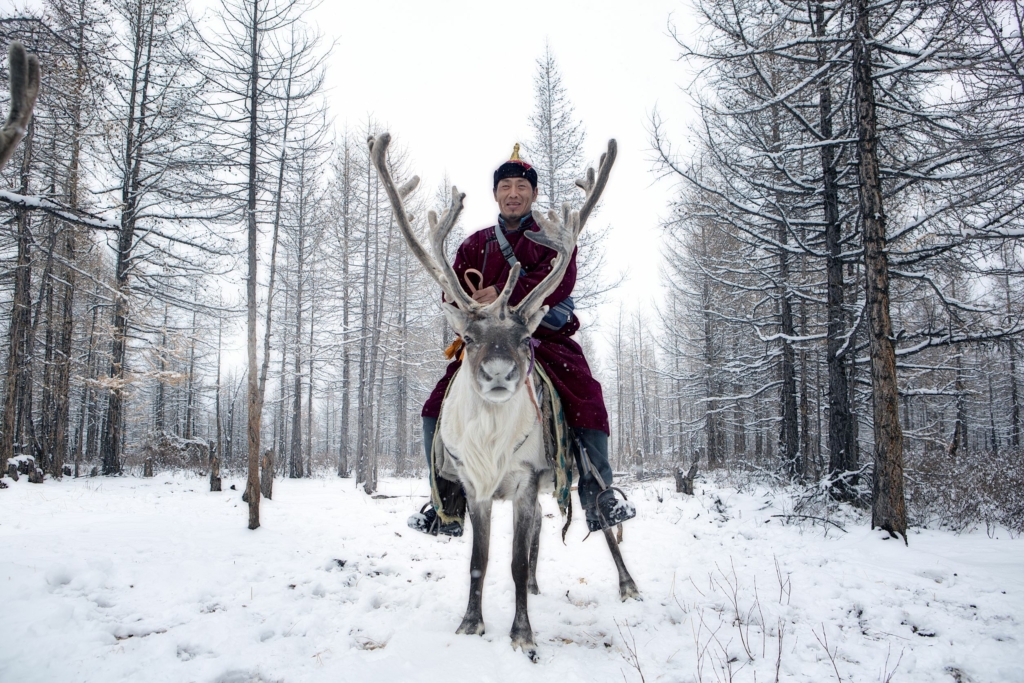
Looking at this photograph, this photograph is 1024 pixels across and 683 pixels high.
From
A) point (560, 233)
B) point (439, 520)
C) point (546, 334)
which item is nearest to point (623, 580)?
point (439, 520)

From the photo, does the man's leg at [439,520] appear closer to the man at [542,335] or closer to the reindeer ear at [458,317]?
the man at [542,335]

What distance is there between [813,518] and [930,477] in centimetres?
376

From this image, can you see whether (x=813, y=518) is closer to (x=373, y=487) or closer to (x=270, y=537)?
(x=270, y=537)

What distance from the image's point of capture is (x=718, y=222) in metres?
8.52

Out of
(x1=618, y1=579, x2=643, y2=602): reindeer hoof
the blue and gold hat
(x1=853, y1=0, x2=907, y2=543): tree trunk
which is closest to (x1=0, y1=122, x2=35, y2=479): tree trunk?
the blue and gold hat

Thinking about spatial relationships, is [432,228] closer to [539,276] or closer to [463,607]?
[539,276]

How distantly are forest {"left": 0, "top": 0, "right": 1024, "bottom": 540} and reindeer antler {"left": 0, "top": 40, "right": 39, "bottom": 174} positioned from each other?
3.37 meters

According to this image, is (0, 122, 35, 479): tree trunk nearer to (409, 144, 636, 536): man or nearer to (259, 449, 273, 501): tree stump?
(259, 449, 273, 501): tree stump

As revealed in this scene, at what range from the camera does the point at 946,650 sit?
9.90ft

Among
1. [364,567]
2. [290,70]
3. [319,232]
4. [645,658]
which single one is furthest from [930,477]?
[319,232]

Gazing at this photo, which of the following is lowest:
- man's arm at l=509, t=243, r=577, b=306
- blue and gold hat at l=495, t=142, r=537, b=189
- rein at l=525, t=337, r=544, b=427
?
rein at l=525, t=337, r=544, b=427

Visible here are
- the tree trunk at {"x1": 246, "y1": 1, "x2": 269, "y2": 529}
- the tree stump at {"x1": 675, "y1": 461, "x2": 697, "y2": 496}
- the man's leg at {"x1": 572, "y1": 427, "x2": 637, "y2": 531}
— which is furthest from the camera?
the tree stump at {"x1": 675, "y1": 461, "x2": 697, "y2": 496}

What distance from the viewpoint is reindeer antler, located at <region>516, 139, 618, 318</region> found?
359 cm

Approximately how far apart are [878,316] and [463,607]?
551 centimetres
